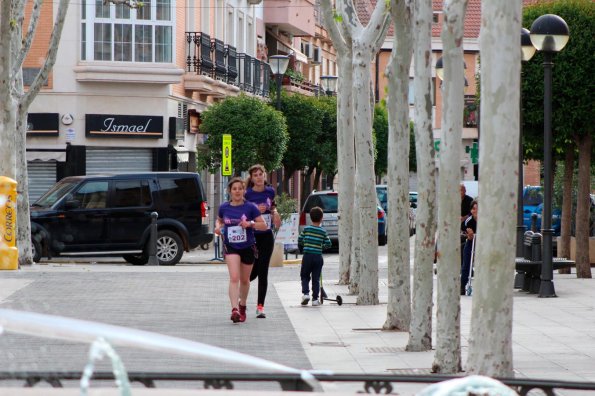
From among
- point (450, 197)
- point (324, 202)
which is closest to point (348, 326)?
point (450, 197)

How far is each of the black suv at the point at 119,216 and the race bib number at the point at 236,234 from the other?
43.7 ft

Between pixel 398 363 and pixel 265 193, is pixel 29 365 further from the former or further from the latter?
pixel 265 193

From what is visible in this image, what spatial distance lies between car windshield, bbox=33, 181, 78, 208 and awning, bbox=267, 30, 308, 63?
1243 inches

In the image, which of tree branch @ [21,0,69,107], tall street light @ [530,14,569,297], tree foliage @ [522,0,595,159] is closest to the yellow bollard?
tree branch @ [21,0,69,107]

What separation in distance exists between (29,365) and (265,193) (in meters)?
12.9

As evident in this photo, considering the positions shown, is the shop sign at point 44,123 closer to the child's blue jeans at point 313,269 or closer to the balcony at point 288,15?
the balcony at point 288,15

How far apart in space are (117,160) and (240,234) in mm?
25501

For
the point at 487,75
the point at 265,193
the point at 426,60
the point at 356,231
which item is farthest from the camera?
the point at 356,231

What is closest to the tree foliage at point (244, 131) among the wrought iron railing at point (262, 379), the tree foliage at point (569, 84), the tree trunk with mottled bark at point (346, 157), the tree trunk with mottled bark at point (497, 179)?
the tree foliage at point (569, 84)

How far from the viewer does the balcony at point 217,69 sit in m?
43.1

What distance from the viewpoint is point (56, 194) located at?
2891cm

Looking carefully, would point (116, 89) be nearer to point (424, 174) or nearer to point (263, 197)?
point (263, 197)

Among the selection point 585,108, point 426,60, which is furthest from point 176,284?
point 426,60

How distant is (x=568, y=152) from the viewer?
91.3ft
